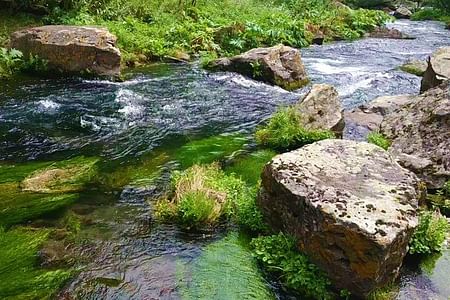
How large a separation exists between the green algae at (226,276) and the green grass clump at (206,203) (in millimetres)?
377

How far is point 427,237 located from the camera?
16.7ft

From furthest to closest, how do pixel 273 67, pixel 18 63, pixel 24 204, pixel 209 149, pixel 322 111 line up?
pixel 273 67, pixel 18 63, pixel 322 111, pixel 209 149, pixel 24 204

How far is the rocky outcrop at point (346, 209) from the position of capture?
4266 mm

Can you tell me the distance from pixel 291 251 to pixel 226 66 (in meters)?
9.09

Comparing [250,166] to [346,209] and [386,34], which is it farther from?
[386,34]

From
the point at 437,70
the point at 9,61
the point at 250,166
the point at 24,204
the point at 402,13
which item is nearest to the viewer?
the point at 24,204

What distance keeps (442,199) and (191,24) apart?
42.2 ft

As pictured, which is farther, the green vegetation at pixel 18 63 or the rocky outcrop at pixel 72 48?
the rocky outcrop at pixel 72 48

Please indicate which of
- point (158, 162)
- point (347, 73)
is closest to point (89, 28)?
point (158, 162)

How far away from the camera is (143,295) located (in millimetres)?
4262

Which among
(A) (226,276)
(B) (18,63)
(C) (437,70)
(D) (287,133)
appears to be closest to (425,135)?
(D) (287,133)

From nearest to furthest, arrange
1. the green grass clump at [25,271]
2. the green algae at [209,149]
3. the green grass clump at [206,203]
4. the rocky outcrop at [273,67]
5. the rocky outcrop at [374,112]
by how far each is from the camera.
Result: the green grass clump at [25,271]
the green grass clump at [206,203]
the green algae at [209,149]
the rocky outcrop at [374,112]
the rocky outcrop at [273,67]

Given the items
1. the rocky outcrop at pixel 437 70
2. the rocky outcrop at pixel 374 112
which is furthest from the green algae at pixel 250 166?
the rocky outcrop at pixel 437 70

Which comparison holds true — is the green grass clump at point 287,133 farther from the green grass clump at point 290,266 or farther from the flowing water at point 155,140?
the green grass clump at point 290,266
